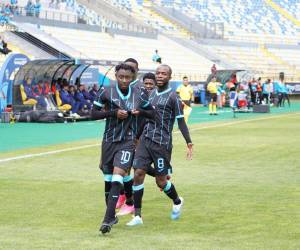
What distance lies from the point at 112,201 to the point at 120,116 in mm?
931

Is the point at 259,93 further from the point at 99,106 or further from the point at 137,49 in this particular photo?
the point at 99,106

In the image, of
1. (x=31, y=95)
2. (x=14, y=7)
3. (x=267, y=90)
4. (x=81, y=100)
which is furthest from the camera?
(x=267, y=90)

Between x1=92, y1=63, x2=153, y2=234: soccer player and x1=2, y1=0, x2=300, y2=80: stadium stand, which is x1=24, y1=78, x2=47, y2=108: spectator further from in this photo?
x1=92, y1=63, x2=153, y2=234: soccer player

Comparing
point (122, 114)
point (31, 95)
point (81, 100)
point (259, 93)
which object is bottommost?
point (259, 93)

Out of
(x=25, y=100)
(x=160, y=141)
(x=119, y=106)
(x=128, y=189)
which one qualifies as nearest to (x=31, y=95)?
(x=25, y=100)

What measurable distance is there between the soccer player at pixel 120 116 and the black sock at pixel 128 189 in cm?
75

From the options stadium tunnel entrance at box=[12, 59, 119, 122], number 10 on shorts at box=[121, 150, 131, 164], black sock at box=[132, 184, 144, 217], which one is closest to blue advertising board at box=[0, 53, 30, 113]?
stadium tunnel entrance at box=[12, 59, 119, 122]

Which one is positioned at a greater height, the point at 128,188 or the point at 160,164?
the point at 160,164

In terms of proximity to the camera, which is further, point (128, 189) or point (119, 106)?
point (128, 189)

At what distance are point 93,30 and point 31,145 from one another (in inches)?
1381

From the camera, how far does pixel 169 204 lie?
11461 mm

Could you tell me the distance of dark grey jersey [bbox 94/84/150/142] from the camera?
9.52 metres

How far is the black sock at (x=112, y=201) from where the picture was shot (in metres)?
9.06

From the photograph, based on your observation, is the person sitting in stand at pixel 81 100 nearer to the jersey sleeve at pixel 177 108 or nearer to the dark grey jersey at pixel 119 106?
the jersey sleeve at pixel 177 108
